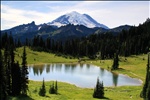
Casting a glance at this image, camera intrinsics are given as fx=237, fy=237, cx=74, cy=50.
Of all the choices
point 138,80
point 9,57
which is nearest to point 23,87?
point 9,57

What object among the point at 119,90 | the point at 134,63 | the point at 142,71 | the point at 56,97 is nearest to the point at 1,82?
the point at 56,97

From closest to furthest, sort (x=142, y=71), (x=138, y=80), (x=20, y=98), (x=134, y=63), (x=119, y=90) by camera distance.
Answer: (x=20, y=98), (x=119, y=90), (x=138, y=80), (x=142, y=71), (x=134, y=63)

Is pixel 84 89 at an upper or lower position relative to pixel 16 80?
lower

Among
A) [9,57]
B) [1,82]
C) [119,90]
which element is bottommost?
[119,90]

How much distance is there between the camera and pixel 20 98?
A: 6181 centimetres

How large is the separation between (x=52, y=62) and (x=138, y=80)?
80156 millimetres

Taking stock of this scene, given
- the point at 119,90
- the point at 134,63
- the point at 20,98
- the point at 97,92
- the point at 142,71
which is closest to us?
the point at 20,98

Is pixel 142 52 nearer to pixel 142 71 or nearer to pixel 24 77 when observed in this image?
pixel 142 71

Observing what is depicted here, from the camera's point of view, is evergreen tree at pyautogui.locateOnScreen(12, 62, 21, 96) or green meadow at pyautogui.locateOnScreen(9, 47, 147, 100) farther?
green meadow at pyautogui.locateOnScreen(9, 47, 147, 100)

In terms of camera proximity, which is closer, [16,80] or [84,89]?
[16,80]

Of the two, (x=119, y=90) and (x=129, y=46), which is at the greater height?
(x=129, y=46)

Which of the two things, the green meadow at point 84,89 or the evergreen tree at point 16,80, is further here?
the green meadow at point 84,89

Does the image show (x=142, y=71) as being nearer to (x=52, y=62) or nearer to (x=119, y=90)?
(x=119, y=90)

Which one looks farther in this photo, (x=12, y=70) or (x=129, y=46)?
(x=129, y=46)
